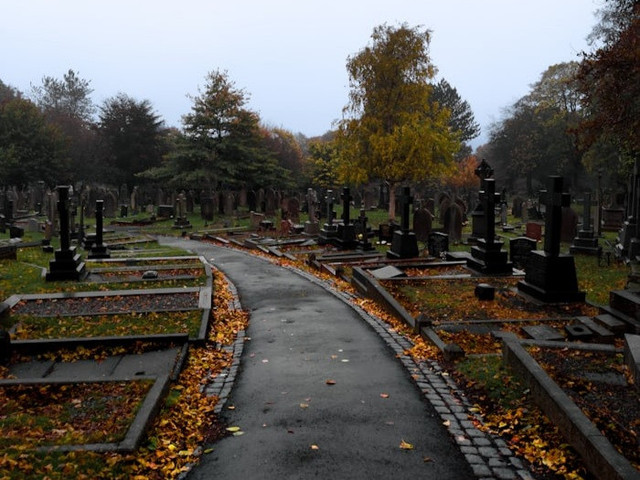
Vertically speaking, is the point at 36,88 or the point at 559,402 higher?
the point at 36,88

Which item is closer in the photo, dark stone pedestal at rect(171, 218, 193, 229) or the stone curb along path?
the stone curb along path

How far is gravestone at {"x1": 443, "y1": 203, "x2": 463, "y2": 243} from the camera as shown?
22.4 m

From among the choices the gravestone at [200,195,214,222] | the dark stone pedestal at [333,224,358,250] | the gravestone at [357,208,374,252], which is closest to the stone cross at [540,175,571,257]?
the gravestone at [357,208,374,252]

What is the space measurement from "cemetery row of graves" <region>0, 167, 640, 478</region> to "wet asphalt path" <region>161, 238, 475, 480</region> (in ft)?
1.56

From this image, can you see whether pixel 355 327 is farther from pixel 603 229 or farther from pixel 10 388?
pixel 603 229

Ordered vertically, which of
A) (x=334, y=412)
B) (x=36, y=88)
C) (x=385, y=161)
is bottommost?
(x=334, y=412)

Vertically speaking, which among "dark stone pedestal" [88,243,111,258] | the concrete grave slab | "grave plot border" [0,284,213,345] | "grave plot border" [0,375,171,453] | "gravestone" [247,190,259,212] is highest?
"gravestone" [247,190,259,212]

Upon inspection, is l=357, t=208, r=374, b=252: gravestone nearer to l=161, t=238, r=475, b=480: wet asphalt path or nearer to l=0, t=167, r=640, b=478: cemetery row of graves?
l=0, t=167, r=640, b=478: cemetery row of graves

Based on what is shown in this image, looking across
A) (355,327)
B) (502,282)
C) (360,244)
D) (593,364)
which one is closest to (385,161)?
(360,244)

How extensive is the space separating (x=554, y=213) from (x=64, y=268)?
39.8 ft

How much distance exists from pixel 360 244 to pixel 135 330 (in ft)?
43.8

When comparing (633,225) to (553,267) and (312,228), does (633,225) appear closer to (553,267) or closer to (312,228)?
(553,267)

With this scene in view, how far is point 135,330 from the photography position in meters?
8.95

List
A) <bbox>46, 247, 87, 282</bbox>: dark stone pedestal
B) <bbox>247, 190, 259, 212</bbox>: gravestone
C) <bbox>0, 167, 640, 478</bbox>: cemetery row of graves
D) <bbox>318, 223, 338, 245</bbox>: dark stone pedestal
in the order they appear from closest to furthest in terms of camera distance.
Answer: <bbox>0, 167, 640, 478</bbox>: cemetery row of graves
<bbox>46, 247, 87, 282</bbox>: dark stone pedestal
<bbox>318, 223, 338, 245</bbox>: dark stone pedestal
<bbox>247, 190, 259, 212</bbox>: gravestone
